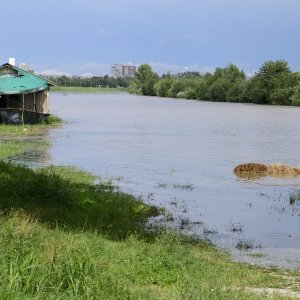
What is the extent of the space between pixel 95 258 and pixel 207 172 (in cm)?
1843

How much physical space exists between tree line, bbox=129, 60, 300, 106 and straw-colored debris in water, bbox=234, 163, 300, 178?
68110mm

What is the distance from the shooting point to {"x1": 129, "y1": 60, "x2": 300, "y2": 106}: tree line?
9988cm

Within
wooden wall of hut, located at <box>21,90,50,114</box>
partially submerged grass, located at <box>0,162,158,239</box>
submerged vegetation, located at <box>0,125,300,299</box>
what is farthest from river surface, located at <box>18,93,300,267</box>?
wooden wall of hut, located at <box>21,90,50,114</box>

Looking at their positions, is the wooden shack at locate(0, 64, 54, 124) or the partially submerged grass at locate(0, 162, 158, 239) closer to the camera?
the partially submerged grass at locate(0, 162, 158, 239)

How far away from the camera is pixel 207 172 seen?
87.8 ft

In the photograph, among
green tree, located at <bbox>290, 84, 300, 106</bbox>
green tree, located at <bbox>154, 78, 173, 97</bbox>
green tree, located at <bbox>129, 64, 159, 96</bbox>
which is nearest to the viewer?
green tree, located at <bbox>290, 84, 300, 106</bbox>

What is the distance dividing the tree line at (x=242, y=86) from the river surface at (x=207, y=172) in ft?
157

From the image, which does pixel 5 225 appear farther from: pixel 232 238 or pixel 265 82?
pixel 265 82

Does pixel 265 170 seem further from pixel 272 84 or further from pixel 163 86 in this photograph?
pixel 163 86

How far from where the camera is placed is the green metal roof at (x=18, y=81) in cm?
4484

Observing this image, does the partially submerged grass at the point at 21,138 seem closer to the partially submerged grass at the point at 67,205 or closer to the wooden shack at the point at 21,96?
the wooden shack at the point at 21,96

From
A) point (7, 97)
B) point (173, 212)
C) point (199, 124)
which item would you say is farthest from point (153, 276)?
point (199, 124)

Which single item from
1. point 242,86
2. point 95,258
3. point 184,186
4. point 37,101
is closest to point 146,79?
point 242,86

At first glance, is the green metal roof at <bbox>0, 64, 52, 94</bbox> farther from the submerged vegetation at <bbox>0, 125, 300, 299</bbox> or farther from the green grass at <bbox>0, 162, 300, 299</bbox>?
the green grass at <bbox>0, 162, 300, 299</bbox>
